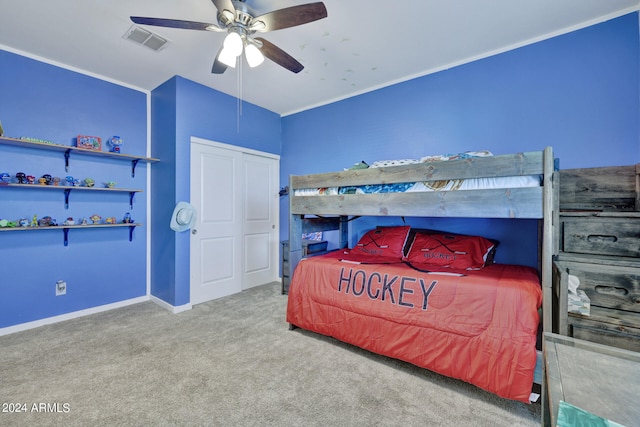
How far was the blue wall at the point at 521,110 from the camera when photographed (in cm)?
202

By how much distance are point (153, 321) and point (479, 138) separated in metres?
3.71

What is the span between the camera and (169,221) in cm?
308

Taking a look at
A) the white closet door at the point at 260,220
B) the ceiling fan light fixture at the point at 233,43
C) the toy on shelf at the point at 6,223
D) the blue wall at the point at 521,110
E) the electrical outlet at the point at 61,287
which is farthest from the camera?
the white closet door at the point at 260,220

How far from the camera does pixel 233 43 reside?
5.71 feet

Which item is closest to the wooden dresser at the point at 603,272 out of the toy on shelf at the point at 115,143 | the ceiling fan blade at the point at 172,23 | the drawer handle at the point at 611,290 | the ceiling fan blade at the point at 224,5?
the drawer handle at the point at 611,290

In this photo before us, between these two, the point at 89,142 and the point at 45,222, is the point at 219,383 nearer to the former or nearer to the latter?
the point at 45,222

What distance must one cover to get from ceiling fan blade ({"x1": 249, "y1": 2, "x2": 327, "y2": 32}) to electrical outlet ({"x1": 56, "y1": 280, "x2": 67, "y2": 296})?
3.10m

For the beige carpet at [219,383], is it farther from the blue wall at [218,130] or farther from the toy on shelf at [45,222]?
the toy on shelf at [45,222]

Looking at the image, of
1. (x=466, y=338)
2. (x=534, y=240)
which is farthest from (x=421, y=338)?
(x=534, y=240)

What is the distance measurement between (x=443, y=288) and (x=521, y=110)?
1802 millimetres

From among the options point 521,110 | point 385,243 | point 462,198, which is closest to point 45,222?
point 385,243

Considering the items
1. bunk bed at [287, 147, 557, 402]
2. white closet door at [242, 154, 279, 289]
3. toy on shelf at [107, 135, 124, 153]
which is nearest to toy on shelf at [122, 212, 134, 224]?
toy on shelf at [107, 135, 124, 153]

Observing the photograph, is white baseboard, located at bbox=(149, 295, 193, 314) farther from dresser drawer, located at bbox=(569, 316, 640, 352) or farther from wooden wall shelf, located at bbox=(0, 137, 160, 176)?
dresser drawer, located at bbox=(569, 316, 640, 352)

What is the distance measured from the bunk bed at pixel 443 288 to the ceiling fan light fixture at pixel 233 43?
1.14 metres
